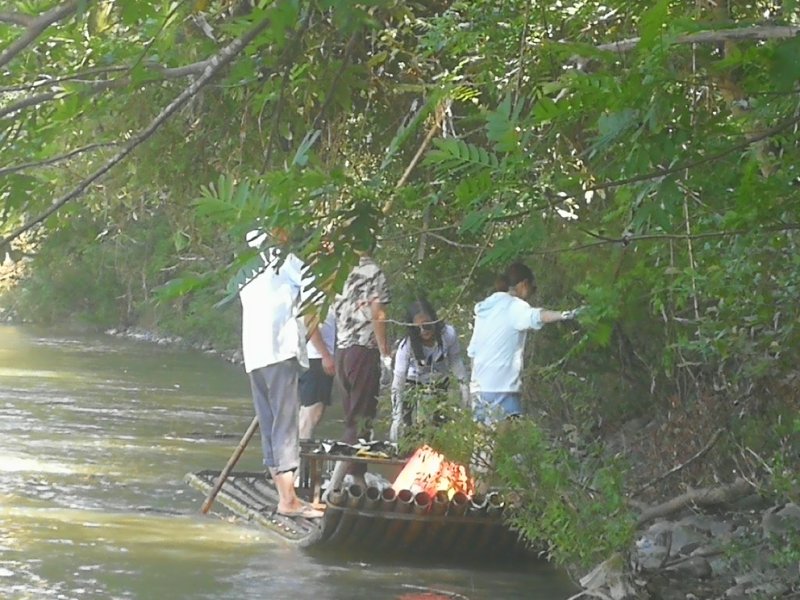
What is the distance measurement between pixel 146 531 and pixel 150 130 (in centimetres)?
677

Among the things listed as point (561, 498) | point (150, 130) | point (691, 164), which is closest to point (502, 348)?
point (561, 498)

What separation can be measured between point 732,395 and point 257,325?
3.29 metres

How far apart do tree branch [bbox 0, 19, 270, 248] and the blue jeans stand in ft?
16.5

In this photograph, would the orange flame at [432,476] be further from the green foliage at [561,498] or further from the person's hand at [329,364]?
the person's hand at [329,364]

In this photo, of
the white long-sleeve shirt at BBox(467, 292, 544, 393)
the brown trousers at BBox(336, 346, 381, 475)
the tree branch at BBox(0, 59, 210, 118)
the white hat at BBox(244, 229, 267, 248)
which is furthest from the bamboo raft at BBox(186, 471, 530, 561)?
the white hat at BBox(244, 229, 267, 248)

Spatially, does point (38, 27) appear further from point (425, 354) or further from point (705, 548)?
point (425, 354)

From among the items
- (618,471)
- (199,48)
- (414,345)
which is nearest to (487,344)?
(414,345)

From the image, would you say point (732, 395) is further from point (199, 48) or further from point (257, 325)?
point (199, 48)

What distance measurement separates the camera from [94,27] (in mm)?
7453

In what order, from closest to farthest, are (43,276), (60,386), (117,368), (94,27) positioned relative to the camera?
(94,27) → (60,386) → (117,368) → (43,276)

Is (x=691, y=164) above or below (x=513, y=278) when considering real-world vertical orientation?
above

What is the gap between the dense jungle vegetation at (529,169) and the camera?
457cm

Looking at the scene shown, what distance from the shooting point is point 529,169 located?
4883 millimetres

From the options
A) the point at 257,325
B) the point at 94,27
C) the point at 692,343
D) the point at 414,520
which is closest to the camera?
the point at 94,27
